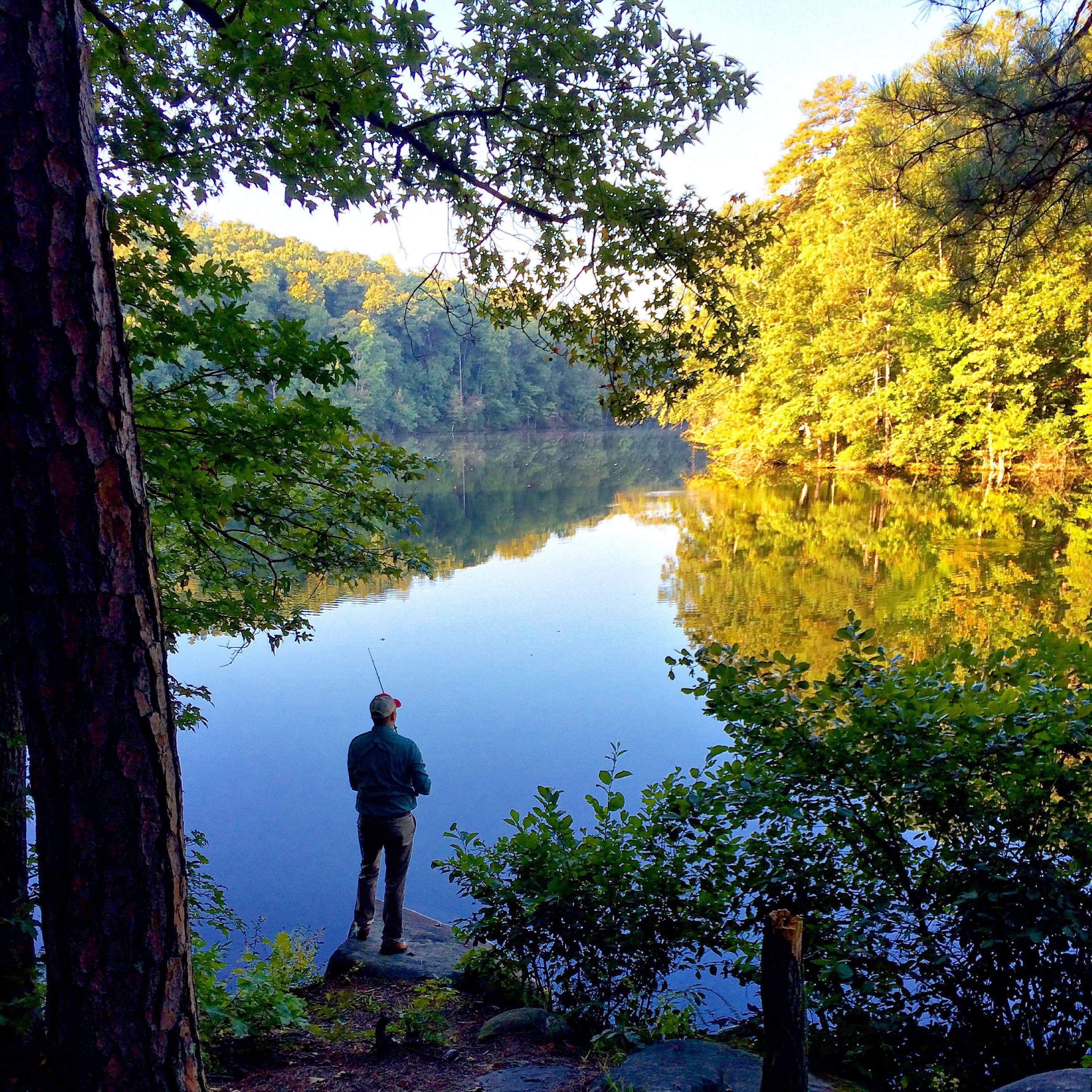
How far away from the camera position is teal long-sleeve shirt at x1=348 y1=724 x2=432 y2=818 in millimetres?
5750

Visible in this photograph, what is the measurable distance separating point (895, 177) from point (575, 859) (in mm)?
5170

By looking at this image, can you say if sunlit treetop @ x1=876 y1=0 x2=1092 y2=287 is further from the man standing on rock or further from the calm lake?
the calm lake

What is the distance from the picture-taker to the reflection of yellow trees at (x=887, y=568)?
543 inches

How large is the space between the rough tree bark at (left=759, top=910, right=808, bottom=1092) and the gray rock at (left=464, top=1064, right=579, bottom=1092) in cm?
122

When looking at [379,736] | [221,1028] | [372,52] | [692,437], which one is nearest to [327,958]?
[379,736]

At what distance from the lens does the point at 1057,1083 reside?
8.37 ft

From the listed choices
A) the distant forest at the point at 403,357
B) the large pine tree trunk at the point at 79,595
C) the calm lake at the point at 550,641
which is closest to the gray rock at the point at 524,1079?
the large pine tree trunk at the point at 79,595

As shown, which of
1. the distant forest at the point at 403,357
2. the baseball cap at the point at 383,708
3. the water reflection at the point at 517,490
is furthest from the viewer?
the distant forest at the point at 403,357

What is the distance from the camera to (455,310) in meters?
5.83

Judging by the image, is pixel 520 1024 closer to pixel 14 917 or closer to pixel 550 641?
pixel 14 917

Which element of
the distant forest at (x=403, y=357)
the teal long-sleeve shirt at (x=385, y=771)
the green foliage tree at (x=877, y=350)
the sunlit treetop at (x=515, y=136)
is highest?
the distant forest at (x=403, y=357)

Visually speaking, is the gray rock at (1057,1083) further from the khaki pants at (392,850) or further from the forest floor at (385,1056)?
the khaki pants at (392,850)

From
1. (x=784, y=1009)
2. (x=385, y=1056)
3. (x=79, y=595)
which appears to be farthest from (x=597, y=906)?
(x=79, y=595)

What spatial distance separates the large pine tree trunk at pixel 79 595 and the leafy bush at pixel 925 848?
96.7 inches
